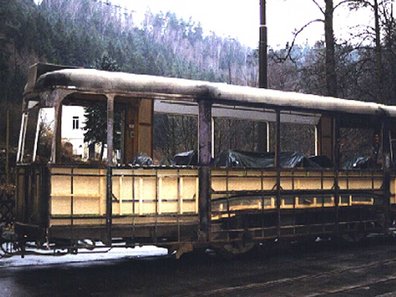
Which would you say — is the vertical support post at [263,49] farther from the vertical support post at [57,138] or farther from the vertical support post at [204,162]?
the vertical support post at [57,138]

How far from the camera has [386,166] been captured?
13539mm

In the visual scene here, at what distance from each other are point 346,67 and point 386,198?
10.7 meters

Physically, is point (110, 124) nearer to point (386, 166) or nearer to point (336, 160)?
point (336, 160)

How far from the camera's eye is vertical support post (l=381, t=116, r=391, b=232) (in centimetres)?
1332

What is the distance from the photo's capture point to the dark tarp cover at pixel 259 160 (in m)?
11.1

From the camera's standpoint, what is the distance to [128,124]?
37.2 ft

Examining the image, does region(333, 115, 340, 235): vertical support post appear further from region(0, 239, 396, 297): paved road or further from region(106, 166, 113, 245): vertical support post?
region(106, 166, 113, 245): vertical support post

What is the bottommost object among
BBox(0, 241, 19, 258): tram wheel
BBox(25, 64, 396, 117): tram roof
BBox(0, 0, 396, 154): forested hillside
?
BBox(0, 241, 19, 258): tram wheel

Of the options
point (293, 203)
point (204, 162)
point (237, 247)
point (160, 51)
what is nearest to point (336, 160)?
point (293, 203)

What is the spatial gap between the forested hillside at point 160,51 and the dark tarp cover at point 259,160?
259 cm

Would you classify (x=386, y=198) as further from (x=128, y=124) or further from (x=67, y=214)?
(x=67, y=214)

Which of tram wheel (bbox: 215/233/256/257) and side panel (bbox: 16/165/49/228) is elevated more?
side panel (bbox: 16/165/49/228)

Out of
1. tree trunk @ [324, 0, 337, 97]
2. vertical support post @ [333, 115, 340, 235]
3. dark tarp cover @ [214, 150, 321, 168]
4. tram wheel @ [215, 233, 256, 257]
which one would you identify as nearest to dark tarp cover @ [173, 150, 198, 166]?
dark tarp cover @ [214, 150, 321, 168]

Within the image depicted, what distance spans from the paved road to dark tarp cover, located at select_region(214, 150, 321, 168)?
183 cm
